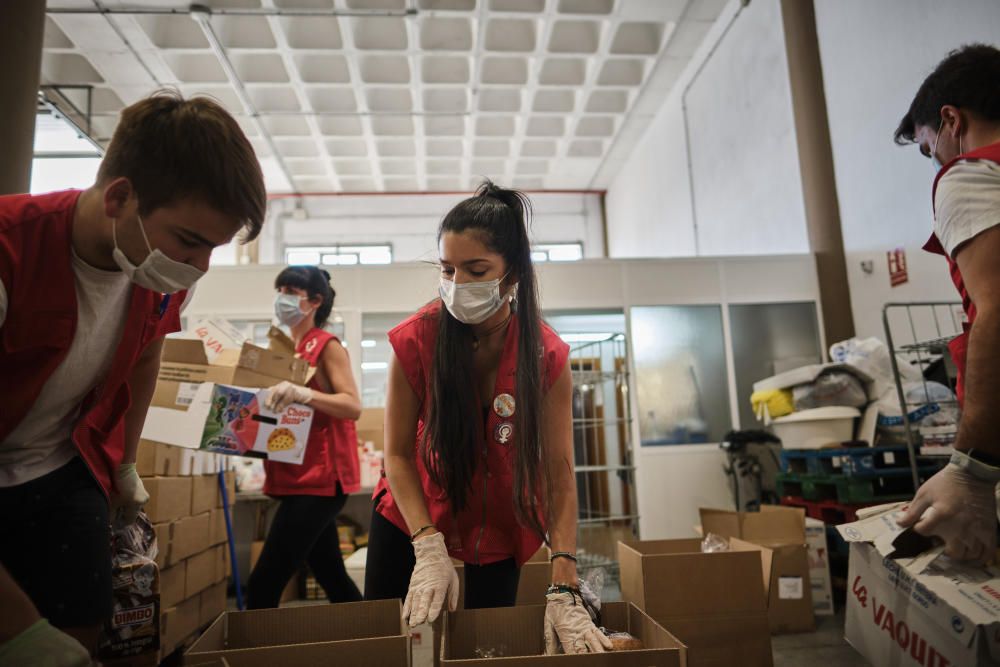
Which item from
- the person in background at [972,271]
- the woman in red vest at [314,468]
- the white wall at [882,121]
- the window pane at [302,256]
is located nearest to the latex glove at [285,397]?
the woman in red vest at [314,468]

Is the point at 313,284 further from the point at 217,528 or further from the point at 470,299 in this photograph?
the point at 217,528

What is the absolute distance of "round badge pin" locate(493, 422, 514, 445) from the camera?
1.33 m

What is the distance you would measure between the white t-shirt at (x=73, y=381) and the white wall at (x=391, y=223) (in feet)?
25.3

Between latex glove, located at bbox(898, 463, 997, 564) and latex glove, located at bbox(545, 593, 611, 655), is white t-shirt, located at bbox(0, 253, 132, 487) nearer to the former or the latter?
latex glove, located at bbox(545, 593, 611, 655)

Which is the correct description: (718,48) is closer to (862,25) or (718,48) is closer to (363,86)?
(862,25)

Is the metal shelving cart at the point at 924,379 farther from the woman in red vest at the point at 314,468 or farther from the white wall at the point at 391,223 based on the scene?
the white wall at the point at 391,223

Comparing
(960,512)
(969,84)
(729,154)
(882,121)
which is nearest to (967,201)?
(969,84)

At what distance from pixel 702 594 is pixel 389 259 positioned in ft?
24.3

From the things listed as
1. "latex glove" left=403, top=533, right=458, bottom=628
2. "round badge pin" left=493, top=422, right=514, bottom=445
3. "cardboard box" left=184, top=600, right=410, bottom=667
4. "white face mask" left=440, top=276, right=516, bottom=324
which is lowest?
"cardboard box" left=184, top=600, right=410, bottom=667

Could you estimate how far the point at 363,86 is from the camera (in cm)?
630

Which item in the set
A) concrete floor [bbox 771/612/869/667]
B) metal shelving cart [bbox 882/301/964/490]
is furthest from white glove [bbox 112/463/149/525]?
metal shelving cart [bbox 882/301/964/490]

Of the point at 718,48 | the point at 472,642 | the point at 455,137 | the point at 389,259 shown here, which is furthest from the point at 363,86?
the point at 472,642

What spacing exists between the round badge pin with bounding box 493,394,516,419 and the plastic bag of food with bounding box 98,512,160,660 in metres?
0.91

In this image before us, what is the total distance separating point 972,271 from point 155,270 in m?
1.37
